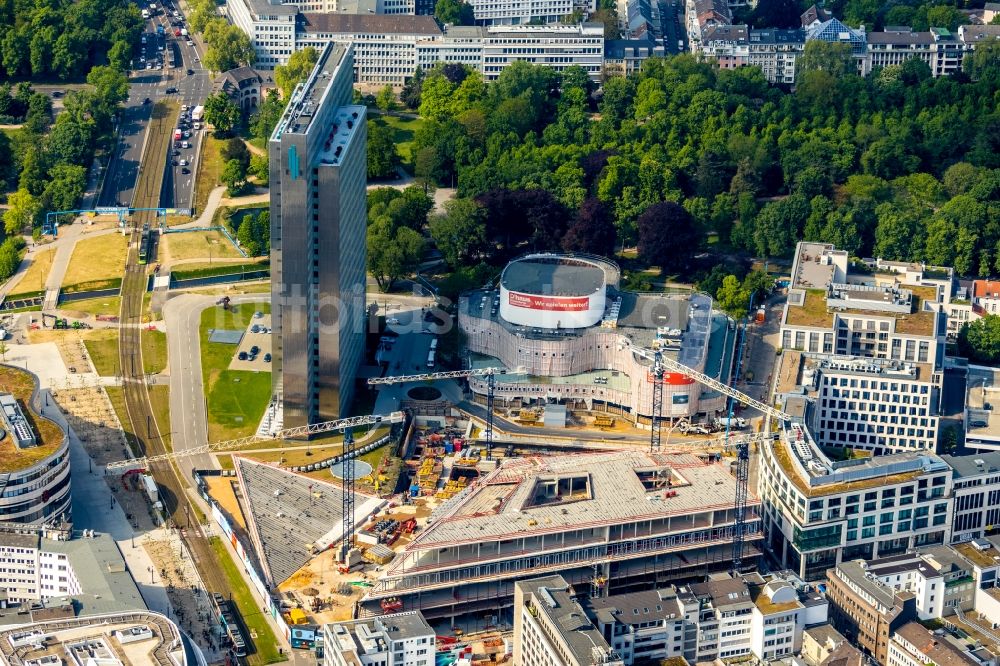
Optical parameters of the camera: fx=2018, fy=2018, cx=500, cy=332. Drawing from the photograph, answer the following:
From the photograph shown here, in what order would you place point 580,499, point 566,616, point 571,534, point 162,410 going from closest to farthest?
point 566,616 < point 571,534 < point 580,499 < point 162,410

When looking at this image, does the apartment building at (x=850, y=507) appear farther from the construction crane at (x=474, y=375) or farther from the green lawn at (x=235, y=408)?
the green lawn at (x=235, y=408)

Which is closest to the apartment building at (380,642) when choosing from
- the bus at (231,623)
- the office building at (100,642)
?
the bus at (231,623)

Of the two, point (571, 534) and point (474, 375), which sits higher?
point (474, 375)

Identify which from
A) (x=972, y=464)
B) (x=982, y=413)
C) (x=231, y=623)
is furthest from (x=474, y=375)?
(x=982, y=413)

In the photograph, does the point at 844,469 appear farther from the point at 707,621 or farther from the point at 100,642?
the point at 100,642

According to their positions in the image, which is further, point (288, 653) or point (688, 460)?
point (688, 460)

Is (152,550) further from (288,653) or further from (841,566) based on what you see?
(841,566)

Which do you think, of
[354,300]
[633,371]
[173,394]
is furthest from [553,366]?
[173,394]
